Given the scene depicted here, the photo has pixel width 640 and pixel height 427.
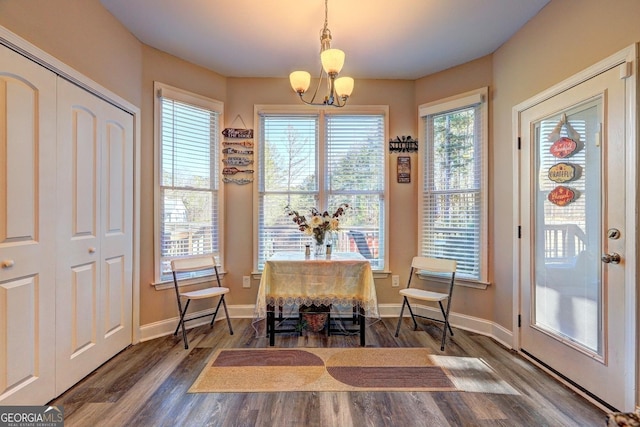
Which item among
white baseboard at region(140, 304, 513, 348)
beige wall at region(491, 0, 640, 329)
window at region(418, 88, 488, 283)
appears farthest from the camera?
window at region(418, 88, 488, 283)

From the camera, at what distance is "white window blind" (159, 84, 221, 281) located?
3057 millimetres

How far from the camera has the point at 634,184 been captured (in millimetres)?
1722

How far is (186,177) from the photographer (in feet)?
10.5

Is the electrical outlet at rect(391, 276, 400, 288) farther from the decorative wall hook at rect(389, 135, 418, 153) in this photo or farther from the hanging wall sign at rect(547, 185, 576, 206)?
the hanging wall sign at rect(547, 185, 576, 206)

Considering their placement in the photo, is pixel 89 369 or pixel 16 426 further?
pixel 89 369

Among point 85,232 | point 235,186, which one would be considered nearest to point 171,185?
point 235,186

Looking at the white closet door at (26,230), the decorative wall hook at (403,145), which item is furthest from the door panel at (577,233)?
the white closet door at (26,230)

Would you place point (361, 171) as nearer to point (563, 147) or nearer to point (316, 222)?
point (316, 222)

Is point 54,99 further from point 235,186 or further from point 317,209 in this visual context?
point 317,209

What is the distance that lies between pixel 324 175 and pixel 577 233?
233 cm

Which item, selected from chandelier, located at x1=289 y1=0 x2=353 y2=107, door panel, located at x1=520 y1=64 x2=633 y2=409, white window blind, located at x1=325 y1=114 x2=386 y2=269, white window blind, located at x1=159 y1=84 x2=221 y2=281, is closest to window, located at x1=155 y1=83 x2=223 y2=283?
white window blind, located at x1=159 y1=84 x2=221 y2=281

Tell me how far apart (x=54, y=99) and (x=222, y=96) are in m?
1.77

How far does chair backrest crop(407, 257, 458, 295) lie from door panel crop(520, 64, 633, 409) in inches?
22.2

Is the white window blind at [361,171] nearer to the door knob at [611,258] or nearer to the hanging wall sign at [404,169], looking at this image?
the hanging wall sign at [404,169]
